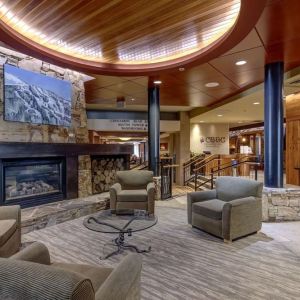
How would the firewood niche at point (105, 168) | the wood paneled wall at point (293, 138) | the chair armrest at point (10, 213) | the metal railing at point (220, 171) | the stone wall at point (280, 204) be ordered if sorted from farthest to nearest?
the metal railing at point (220, 171) < the firewood niche at point (105, 168) < the wood paneled wall at point (293, 138) < the stone wall at point (280, 204) < the chair armrest at point (10, 213)

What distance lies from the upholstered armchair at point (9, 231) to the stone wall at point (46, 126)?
164cm

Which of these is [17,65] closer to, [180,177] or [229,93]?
[229,93]

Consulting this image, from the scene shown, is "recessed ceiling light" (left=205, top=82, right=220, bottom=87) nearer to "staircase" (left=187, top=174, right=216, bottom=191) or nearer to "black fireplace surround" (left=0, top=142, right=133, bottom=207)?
"black fireplace surround" (left=0, top=142, right=133, bottom=207)

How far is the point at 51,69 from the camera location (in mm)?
4750

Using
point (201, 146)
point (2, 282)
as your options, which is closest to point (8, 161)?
point (2, 282)

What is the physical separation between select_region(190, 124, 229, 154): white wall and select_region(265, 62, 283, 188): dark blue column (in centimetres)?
733

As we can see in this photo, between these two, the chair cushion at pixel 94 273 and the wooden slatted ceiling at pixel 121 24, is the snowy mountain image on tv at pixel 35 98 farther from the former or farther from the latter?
the chair cushion at pixel 94 273

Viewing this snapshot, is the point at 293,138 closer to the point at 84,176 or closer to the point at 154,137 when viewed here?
the point at 154,137

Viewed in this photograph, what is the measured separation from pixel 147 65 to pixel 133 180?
2257 mm

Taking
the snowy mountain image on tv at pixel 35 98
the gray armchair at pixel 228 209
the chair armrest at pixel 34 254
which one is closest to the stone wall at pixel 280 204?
the gray armchair at pixel 228 209

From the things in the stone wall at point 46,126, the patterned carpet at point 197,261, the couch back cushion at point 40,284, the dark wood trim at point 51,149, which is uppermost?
the stone wall at point 46,126

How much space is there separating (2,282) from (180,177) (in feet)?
30.5

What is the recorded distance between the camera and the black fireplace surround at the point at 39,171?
4.00 meters

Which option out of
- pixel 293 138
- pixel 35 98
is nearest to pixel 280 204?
pixel 293 138
